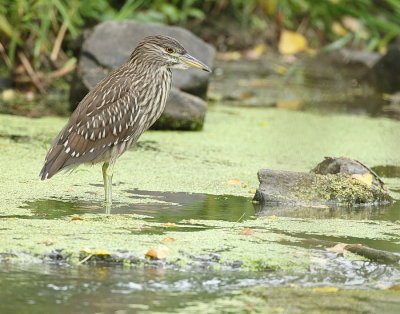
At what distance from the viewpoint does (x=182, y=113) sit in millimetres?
9172

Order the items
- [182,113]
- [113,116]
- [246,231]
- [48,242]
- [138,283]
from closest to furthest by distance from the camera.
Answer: [138,283] < [48,242] < [246,231] < [113,116] < [182,113]

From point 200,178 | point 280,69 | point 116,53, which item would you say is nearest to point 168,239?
point 200,178

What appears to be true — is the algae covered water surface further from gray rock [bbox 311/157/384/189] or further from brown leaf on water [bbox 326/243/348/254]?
gray rock [bbox 311/157/384/189]

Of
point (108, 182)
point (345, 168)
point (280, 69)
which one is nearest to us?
point (108, 182)

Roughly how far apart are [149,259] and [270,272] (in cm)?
60

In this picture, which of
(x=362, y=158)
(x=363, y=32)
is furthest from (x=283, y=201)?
(x=363, y=32)

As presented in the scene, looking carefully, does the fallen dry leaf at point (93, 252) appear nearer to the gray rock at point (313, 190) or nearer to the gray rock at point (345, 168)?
the gray rock at point (313, 190)

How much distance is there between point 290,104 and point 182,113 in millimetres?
2536

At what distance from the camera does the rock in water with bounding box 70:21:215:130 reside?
32.0 ft

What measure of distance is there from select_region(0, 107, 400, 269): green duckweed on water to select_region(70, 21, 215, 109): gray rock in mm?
492

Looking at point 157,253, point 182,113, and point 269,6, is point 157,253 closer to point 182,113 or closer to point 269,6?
point 182,113

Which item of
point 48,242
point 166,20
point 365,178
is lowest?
point 48,242

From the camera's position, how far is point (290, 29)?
14461 mm

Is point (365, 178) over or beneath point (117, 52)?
beneath
